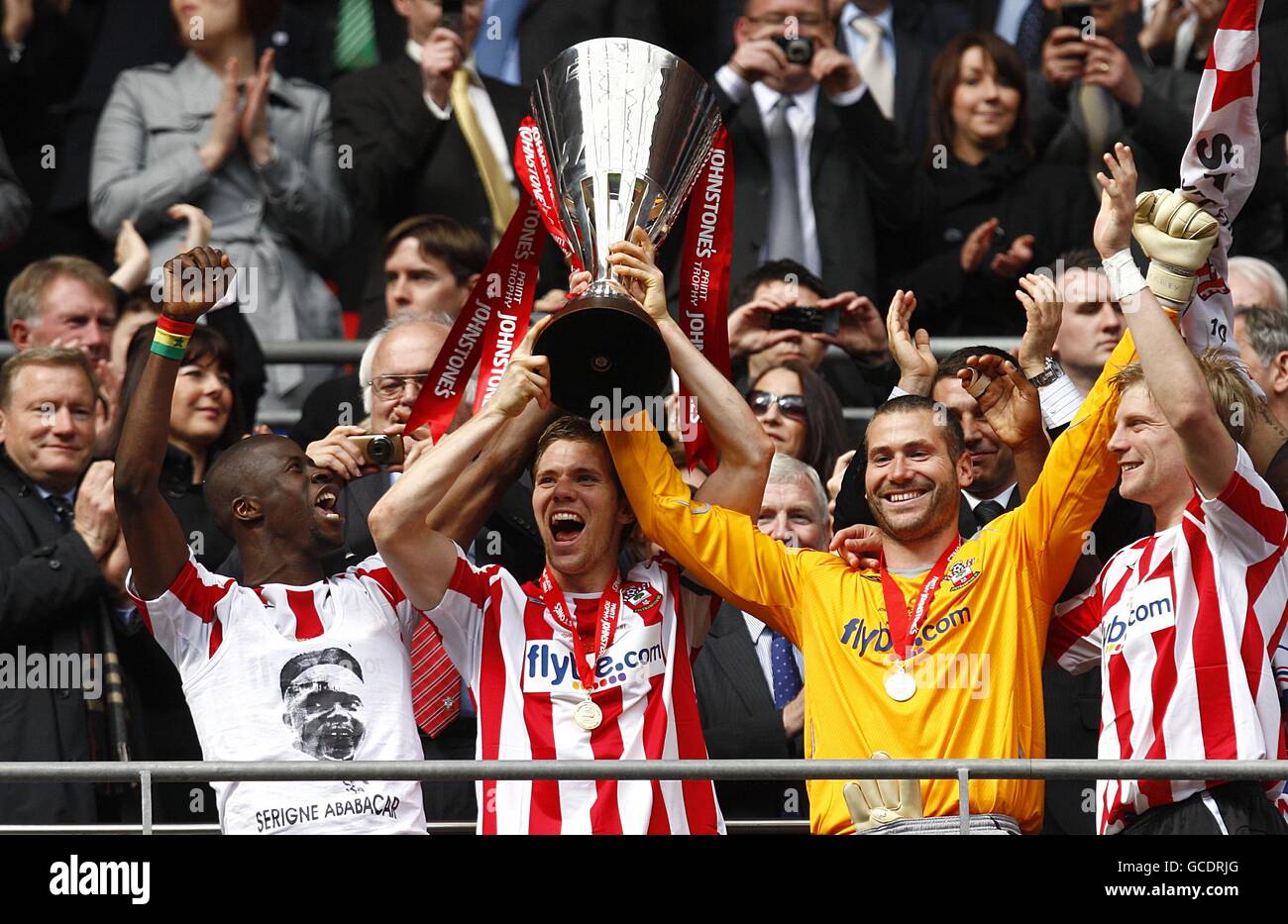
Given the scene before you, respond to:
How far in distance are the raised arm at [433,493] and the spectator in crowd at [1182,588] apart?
1.39m

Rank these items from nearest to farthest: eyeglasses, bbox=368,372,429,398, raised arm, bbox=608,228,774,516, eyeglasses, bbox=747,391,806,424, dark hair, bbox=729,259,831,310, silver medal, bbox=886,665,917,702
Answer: silver medal, bbox=886,665,917,702 < raised arm, bbox=608,228,774,516 < eyeglasses, bbox=368,372,429,398 < eyeglasses, bbox=747,391,806,424 < dark hair, bbox=729,259,831,310

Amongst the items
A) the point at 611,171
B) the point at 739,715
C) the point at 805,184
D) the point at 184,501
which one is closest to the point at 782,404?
the point at 739,715

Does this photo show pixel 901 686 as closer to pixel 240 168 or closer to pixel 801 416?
pixel 801 416

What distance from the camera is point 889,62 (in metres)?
8.41

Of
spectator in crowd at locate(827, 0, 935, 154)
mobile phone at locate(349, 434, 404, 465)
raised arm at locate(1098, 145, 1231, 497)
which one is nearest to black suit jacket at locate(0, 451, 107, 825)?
mobile phone at locate(349, 434, 404, 465)

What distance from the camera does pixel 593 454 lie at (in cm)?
542

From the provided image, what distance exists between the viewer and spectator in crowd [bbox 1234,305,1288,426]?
20.8ft

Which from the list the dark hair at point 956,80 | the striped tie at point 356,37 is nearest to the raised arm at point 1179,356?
the dark hair at point 956,80

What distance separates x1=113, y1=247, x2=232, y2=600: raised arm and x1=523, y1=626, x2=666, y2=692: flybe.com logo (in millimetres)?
926

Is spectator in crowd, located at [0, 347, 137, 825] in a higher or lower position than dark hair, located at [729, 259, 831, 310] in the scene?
lower

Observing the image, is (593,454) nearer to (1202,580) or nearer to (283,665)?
(283,665)

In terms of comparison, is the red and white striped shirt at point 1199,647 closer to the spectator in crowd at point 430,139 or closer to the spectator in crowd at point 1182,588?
the spectator in crowd at point 1182,588

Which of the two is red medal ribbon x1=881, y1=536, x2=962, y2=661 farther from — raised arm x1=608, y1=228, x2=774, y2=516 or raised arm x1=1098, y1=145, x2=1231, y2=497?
raised arm x1=1098, y1=145, x2=1231, y2=497

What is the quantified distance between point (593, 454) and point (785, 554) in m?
0.54
